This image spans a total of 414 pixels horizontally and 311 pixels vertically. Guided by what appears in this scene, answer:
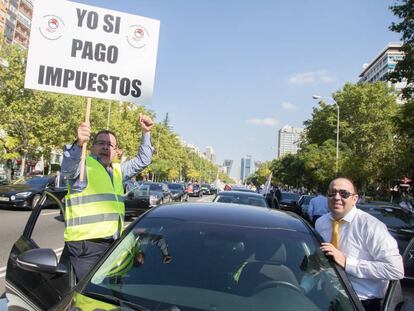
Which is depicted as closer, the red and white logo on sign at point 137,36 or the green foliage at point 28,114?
the red and white logo on sign at point 137,36

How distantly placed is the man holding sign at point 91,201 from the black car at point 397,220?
6.22m

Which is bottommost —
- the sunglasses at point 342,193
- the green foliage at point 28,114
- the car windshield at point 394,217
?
the car windshield at point 394,217

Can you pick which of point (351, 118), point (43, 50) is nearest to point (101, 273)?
point (43, 50)

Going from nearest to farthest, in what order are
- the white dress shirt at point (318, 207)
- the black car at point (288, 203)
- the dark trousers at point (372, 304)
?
the dark trousers at point (372, 304)
the white dress shirt at point (318, 207)
the black car at point (288, 203)

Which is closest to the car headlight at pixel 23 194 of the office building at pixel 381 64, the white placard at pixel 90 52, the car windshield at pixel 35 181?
the car windshield at pixel 35 181

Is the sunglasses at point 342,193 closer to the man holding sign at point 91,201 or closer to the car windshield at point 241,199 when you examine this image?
the man holding sign at point 91,201

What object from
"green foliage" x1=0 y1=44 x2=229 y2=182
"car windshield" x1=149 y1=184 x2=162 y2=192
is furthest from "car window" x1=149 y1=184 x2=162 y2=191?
"green foliage" x1=0 y1=44 x2=229 y2=182

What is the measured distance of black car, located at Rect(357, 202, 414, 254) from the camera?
30.2 feet

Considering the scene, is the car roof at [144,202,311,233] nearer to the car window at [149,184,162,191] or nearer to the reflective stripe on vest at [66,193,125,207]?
the reflective stripe on vest at [66,193,125,207]

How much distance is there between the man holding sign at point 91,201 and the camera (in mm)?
3898

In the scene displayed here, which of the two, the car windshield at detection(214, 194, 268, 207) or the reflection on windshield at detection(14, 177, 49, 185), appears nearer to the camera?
the car windshield at detection(214, 194, 268, 207)

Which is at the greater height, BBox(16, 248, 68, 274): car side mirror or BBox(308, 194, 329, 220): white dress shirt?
BBox(308, 194, 329, 220): white dress shirt

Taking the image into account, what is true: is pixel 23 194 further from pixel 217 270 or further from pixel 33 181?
pixel 217 270

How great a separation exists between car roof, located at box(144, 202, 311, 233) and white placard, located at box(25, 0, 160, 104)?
2284 mm
